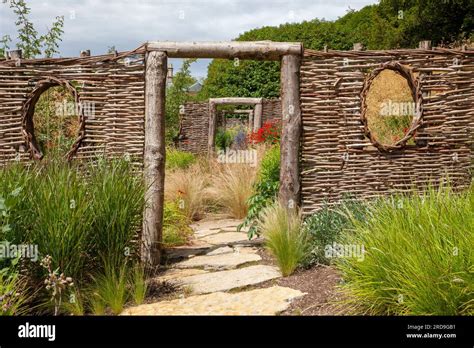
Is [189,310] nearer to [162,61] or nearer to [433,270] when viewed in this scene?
[433,270]

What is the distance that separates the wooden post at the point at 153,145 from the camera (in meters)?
5.52

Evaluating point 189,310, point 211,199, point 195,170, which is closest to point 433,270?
point 189,310

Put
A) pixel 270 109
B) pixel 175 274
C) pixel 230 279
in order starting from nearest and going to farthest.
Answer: pixel 230 279 < pixel 175 274 < pixel 270 109

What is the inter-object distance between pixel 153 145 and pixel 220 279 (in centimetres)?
154

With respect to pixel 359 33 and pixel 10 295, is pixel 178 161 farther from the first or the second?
pixel 359 33

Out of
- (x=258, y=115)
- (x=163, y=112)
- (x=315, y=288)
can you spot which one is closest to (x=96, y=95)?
(x=163, y=112)

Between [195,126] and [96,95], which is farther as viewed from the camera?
[195,126]

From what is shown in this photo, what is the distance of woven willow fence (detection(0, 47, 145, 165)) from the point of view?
561cm

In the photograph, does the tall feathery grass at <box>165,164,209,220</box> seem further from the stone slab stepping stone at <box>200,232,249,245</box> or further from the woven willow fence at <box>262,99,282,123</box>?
the woven willow fence at <box>262,99,282,123</box>

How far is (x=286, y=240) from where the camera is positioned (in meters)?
5.14

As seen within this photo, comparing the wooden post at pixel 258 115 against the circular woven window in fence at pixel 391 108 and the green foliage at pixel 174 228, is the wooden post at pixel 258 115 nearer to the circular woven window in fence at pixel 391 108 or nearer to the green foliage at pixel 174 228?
the circular woven window in fence at pixel 391 108

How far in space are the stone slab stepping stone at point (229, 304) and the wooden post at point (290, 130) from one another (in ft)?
4.77

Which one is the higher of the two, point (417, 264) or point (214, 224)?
point (417, 264)
